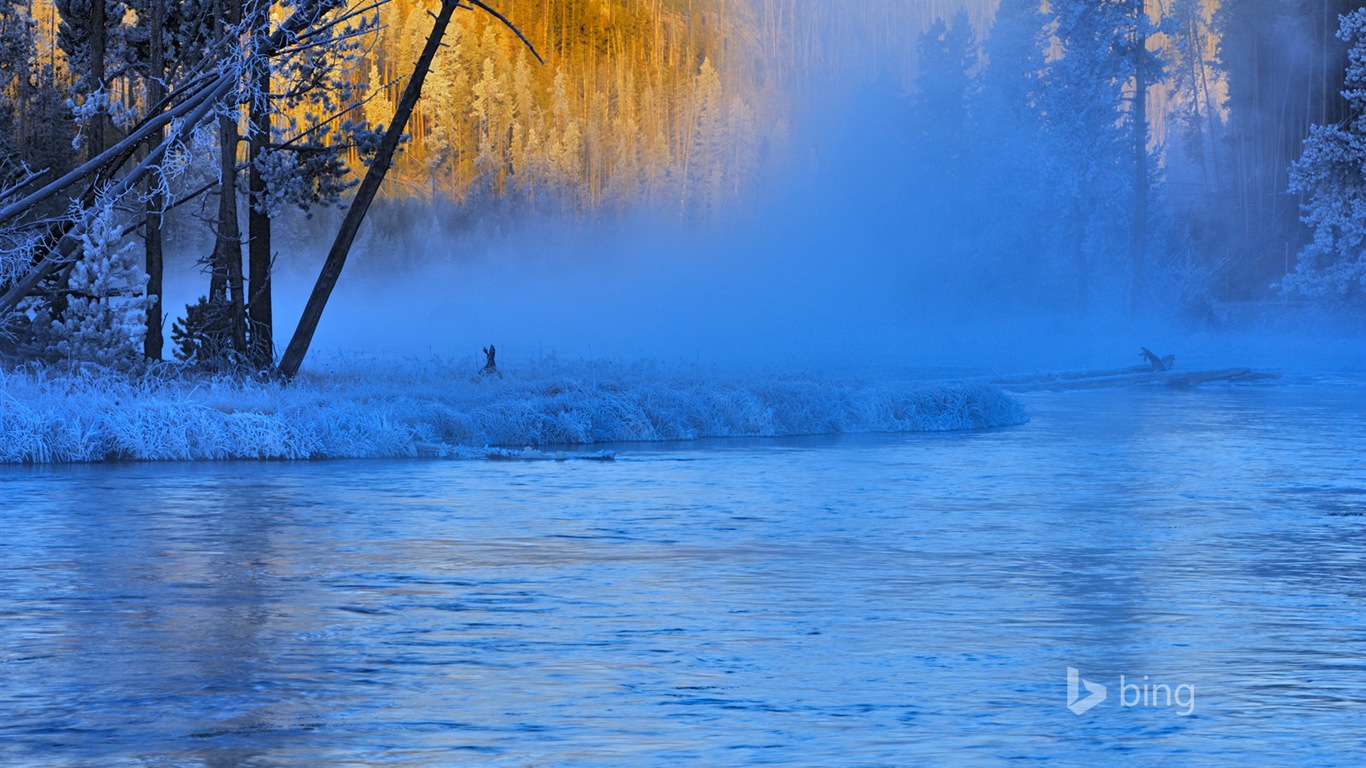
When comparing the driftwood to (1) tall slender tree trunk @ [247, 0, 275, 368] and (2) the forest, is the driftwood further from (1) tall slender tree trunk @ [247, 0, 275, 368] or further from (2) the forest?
(1) tall slender tree trunk @ [247, 0, 275, 368]

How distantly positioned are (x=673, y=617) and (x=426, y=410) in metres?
12.6

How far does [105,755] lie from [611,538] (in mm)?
7471

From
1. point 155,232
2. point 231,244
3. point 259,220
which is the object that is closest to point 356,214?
point 231,244

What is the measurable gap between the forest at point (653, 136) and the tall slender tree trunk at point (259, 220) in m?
0.06

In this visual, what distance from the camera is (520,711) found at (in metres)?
8.48

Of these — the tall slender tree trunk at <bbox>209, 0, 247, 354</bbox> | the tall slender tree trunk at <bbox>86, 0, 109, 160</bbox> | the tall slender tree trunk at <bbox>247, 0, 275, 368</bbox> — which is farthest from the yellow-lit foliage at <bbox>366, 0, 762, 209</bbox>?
the tall slender tree trunk at <bbox>209, 0, 247, 354</bbox>

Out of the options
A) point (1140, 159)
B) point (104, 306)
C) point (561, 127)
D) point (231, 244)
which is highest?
point (561, 127)

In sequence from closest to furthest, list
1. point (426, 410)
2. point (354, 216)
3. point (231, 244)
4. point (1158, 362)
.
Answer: point (426, 410)
point (231, 244)
point (354, 216)
point (1158, 362)

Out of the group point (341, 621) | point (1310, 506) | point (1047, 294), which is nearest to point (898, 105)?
point (1047, 294)

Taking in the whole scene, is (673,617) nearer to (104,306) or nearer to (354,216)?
(104,306)

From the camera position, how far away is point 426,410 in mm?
23234

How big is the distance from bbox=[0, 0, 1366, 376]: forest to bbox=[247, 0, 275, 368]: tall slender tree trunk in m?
0.06

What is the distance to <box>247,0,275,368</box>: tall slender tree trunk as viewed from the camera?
25.7 metres

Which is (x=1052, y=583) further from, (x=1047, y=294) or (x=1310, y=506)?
(x=1047, y=294)
